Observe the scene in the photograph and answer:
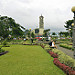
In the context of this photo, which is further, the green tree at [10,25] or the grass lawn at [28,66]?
the green tree at [10,25]

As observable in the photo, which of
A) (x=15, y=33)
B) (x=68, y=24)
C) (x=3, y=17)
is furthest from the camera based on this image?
(x=68, y=24)

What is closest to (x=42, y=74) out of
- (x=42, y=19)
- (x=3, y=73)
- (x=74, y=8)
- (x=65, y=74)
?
(x=65, y=74)

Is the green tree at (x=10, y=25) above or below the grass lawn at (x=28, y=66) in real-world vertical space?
above

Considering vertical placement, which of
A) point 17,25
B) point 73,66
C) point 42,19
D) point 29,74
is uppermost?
point 42,19

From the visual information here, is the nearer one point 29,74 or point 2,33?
point 29,74

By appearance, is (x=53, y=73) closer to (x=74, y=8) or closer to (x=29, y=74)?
(x=29, y=74)

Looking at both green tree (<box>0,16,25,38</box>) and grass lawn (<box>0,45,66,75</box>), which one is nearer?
grass lawn (<box>0,45,66,75</box>)

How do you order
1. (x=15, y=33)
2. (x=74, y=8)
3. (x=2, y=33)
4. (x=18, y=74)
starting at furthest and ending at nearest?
1. (x=15, y=33)
2. (x=2, y=33)
3. (x=74, y=8)
4. (x=18, y=74)

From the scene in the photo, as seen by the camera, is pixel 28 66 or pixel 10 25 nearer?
pixel 28 66

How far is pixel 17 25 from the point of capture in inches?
1793

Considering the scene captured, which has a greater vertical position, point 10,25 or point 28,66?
point 10,25

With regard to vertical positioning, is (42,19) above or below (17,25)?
above

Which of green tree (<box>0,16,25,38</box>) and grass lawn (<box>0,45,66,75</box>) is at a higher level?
green tree (<box>0,16,25,38</box>)

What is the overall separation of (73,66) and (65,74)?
1.83 feet
